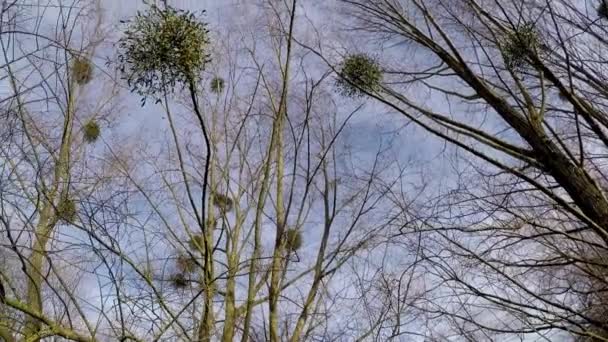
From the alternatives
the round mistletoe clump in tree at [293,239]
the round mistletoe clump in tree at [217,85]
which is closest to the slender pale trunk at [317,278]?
the round mistletoe clump in tree at [293,239]

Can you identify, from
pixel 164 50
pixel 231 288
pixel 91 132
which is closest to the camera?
pixel 164 50

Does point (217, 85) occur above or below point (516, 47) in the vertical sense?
above

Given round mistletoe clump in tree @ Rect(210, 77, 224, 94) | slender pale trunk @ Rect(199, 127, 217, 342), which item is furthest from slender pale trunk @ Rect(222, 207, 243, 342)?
round mistletoe clump in tree @ Rect(210, 77, 224, 94)

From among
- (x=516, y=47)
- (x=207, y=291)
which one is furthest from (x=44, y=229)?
(x=516, y=47)

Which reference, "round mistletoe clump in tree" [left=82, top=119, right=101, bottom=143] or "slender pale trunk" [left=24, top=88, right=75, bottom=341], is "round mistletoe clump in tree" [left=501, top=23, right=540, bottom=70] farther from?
"round mistletoe clump in tree" [left=82, top=119, right=101, bottom=143]

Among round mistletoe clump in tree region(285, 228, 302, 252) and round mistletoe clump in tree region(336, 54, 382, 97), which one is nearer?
Answer: round mistletoe clump in tree region(336, 54, 382, 97)

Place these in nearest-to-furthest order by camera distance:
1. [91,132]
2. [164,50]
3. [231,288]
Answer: [164,50]
[231,288]
[91,132]

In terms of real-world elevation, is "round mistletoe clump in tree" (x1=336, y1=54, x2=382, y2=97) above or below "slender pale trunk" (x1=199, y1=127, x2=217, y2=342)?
above

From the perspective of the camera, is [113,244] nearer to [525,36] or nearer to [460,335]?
[460,335]

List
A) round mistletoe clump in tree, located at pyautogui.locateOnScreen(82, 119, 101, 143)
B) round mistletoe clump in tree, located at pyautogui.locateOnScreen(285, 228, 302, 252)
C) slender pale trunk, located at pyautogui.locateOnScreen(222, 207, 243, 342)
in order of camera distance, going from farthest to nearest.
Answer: round mistletoe clump in tree, located at pyautogui.locateOnScreen(82, 119, 101, 143) → round mistletoe clump in tree, located at pyautogui.locateOnScreen(285, 228, 302, 252) → slender pale trunk, located at pyautogui.locateOnScreen(222, 207, 243, 342)

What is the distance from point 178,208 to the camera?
6.04 metres

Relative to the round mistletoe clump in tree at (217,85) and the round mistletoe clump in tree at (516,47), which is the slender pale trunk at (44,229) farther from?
the round mistletoe clump in tree at (516,47)

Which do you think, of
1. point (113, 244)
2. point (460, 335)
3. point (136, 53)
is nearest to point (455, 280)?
point (460, 335)

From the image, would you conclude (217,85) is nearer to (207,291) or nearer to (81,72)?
(81,72)
